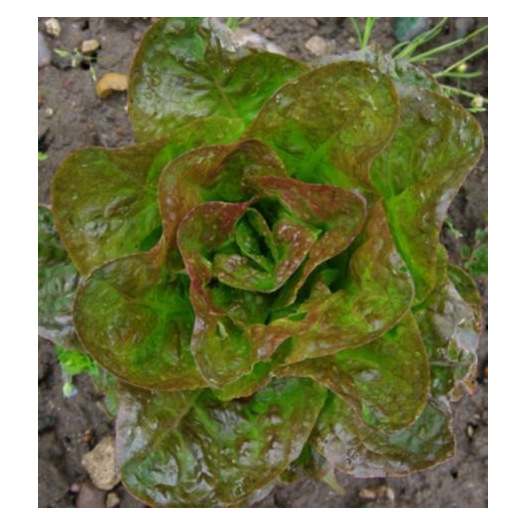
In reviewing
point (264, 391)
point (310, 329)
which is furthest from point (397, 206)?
point (264, 391)

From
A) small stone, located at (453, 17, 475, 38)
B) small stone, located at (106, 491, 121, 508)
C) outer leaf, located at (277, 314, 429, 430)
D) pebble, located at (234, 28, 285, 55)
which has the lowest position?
small stone, located at (106, 491, 121, 508)

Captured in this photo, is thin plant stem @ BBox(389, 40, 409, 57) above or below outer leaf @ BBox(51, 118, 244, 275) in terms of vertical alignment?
above

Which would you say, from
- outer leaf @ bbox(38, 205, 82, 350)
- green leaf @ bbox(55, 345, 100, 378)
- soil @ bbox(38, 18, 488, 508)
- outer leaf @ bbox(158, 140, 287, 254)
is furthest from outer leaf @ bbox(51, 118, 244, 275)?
soil @ bbox(38, 18, 488, 508)

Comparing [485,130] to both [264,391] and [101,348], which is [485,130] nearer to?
[264,391]

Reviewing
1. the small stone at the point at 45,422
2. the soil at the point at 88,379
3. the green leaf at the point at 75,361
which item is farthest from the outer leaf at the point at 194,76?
the small stone at the point at 45,422

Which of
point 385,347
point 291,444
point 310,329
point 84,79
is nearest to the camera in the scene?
point 310,329

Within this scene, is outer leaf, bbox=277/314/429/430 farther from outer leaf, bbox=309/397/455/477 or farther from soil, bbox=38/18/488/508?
soil, bbox=38/18/488/508

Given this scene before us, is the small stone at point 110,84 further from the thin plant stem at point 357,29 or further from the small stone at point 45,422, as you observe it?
the small stone at point 45,422
